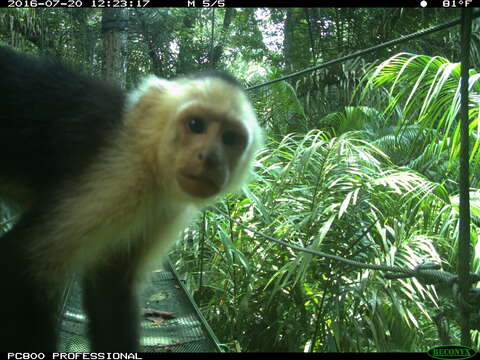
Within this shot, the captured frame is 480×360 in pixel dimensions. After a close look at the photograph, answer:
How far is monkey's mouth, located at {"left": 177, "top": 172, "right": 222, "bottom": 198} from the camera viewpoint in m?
1.56

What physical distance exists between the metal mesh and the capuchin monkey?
16 cm

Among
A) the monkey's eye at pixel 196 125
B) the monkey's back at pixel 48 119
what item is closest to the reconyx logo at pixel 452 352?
the monkey's eye at pixel 196 125

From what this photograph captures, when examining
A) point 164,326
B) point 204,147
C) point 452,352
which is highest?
point 204,147

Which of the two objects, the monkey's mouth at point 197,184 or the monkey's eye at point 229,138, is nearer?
the monkey's mouth at point 197,184

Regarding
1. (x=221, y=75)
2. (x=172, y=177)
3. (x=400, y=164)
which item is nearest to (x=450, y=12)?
(x=221, y=75)

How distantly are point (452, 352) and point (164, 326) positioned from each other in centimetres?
132

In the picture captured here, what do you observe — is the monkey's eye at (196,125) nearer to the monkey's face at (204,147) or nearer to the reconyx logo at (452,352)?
the monkey's face at (204,147)

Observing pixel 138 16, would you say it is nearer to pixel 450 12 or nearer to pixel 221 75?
pixel 221 75

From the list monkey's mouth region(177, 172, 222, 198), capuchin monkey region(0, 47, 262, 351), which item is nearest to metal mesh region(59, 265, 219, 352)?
capuchin monkey region(0, 47, 262, 351)

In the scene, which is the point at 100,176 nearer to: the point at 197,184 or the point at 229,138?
the point at 197,184

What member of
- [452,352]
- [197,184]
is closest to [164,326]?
[197,184]

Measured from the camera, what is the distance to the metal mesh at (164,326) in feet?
6.23

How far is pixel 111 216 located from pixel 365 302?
1.83 meters

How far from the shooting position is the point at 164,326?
2.17m
